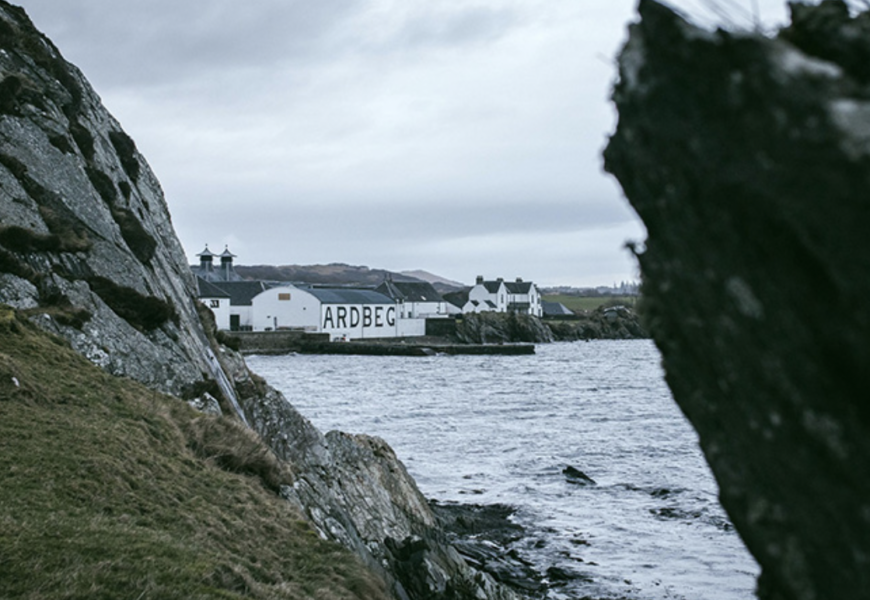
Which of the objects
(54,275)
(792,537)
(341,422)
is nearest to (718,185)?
(792,537)

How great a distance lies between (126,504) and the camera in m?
10.8

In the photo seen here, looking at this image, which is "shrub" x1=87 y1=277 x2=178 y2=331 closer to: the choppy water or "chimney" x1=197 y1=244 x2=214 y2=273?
the choppy water

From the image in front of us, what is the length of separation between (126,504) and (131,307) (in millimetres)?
8897

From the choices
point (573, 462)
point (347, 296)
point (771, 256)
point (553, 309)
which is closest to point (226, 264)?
point (347, 296)

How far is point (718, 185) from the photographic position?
2.54m

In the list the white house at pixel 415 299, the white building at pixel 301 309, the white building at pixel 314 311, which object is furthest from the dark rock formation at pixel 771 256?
the white house at pixel 415 299

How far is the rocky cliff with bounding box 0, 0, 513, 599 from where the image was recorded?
1578 cm

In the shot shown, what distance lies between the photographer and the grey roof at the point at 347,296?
11981cm

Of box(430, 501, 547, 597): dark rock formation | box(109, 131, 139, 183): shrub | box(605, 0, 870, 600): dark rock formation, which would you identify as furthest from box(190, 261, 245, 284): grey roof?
box(605, 0, 870, 600): dark rock formation

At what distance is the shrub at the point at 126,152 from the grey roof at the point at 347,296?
298 ft

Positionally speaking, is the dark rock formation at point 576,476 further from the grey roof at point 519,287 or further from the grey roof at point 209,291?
the grey roof at point 519,287

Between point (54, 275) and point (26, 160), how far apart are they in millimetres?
4591

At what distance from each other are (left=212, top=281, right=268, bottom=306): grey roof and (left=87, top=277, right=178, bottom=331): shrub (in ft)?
338

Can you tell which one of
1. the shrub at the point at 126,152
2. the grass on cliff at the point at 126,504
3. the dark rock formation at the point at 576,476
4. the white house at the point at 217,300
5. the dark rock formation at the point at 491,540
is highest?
the shrub at the point at 126,152
